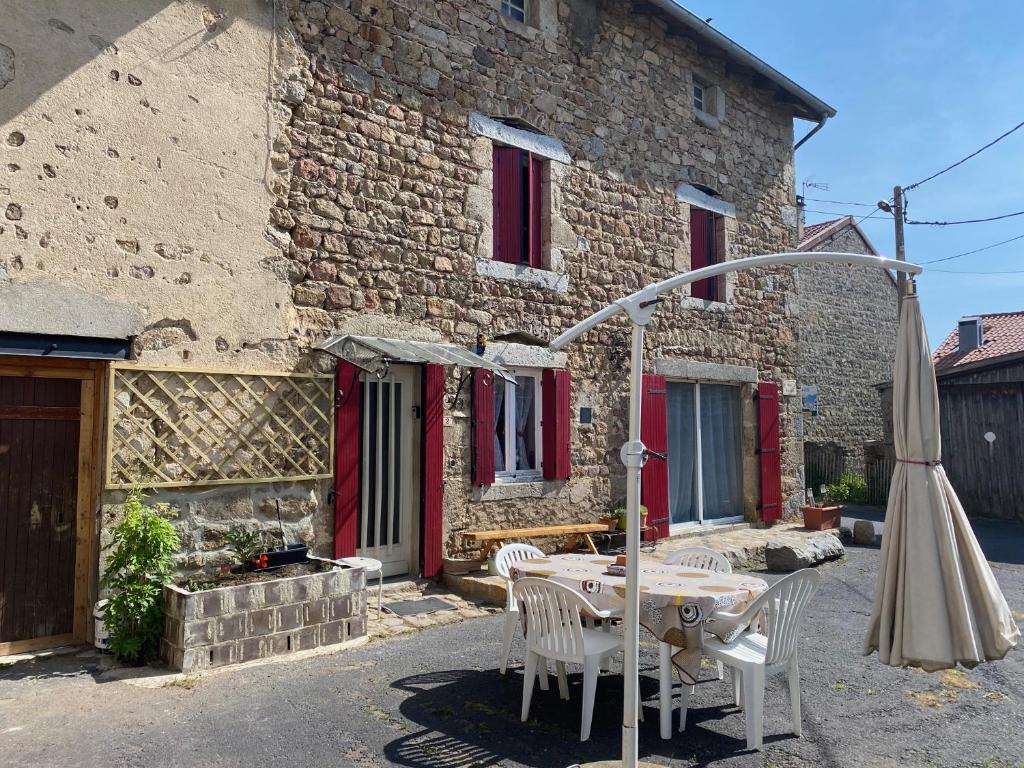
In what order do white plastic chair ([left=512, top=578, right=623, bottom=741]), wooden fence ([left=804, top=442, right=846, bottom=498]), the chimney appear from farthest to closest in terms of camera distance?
1. the chimney
2. wooden fence ([left=804, top=442, right=846, bottom=498])
3. white plastic chair ([left=512, top=578, right=623, bottom=741])

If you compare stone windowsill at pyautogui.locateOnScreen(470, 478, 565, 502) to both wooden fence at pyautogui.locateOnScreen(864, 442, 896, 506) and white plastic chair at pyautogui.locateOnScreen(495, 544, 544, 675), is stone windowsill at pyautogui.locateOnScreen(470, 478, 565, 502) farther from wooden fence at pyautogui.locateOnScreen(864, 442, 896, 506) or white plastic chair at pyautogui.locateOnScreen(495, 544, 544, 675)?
wooden fence at pyautogui.locateOnScreen(864, 442, 896, 506)

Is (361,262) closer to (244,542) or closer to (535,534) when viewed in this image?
(244,542)

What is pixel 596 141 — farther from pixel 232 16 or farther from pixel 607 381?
pixel 232 16

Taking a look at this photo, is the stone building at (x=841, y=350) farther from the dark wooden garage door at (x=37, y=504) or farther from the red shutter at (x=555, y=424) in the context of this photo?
the dark wooden garage door at (x=37, y=504)

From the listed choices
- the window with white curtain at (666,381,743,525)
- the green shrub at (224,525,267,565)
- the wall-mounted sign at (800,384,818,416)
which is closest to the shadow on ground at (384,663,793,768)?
the green shrub at (224,525,267,565)

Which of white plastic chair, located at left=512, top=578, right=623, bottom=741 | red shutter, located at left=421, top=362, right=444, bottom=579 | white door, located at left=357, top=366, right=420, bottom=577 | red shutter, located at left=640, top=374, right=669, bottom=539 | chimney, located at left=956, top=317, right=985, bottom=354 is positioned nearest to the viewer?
white plastic chair, located at left=512, top=578, right=623, bottom=741

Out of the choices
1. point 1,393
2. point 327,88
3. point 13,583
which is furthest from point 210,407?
point 327,88

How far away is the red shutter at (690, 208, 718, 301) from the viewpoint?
9.66 m

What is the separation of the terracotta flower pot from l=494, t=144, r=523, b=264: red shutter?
5.23m

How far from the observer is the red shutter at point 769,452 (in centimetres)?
1000

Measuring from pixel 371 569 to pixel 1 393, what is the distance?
270cm

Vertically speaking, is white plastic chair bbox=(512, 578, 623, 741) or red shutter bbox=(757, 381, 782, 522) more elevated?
red shutter bbox=(757, 381, 782, 522)

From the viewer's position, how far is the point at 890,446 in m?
14.4

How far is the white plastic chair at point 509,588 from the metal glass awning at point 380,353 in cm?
171
